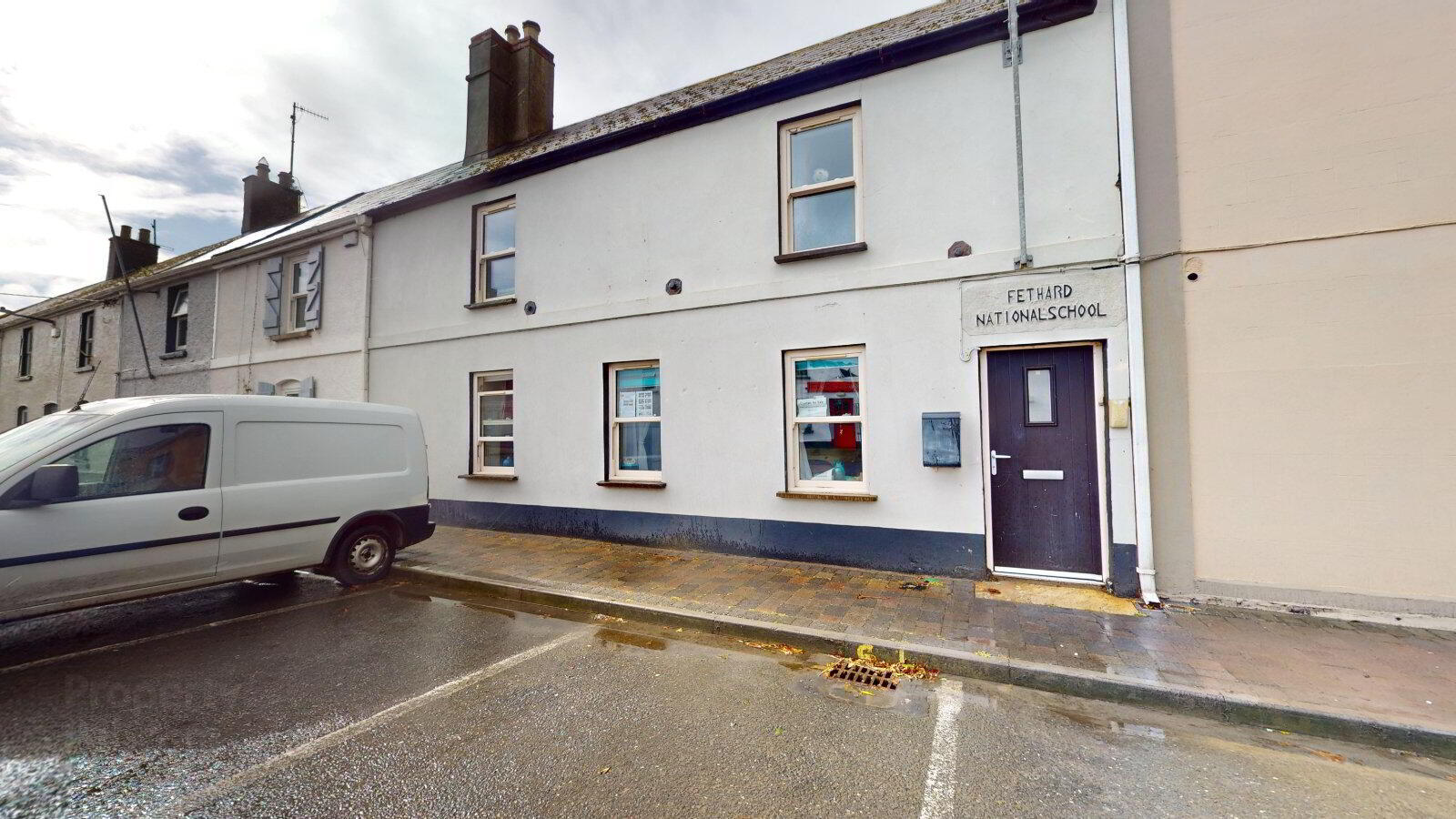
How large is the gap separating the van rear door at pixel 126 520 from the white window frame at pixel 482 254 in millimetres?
4686

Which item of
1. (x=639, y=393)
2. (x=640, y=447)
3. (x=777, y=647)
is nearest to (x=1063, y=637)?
(x=777, y=647)

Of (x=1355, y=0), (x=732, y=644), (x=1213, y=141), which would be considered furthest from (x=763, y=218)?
(x=1355, y=0)

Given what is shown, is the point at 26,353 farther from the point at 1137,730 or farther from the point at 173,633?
the point at 1137,730

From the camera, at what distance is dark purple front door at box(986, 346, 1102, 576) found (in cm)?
554

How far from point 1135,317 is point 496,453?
8.74m

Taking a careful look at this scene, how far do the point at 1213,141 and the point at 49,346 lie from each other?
92.7ft

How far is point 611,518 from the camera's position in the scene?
25.6 ft

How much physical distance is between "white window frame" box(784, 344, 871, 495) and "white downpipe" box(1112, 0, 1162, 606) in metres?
2.51

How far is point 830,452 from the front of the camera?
21.9 ft

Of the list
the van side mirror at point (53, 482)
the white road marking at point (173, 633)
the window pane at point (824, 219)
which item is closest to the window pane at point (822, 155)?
the window pane at point (824, 219)

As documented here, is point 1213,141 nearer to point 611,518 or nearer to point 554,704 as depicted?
point 554,704

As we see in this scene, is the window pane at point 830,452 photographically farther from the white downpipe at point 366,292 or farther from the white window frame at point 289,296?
the white window frame at point 289,296

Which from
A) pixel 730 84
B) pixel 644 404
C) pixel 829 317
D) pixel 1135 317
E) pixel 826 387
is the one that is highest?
pixel 730 84

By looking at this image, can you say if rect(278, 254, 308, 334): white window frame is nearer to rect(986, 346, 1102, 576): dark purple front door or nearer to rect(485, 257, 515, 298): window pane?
rect(485, 257, 515, 298): window pane
